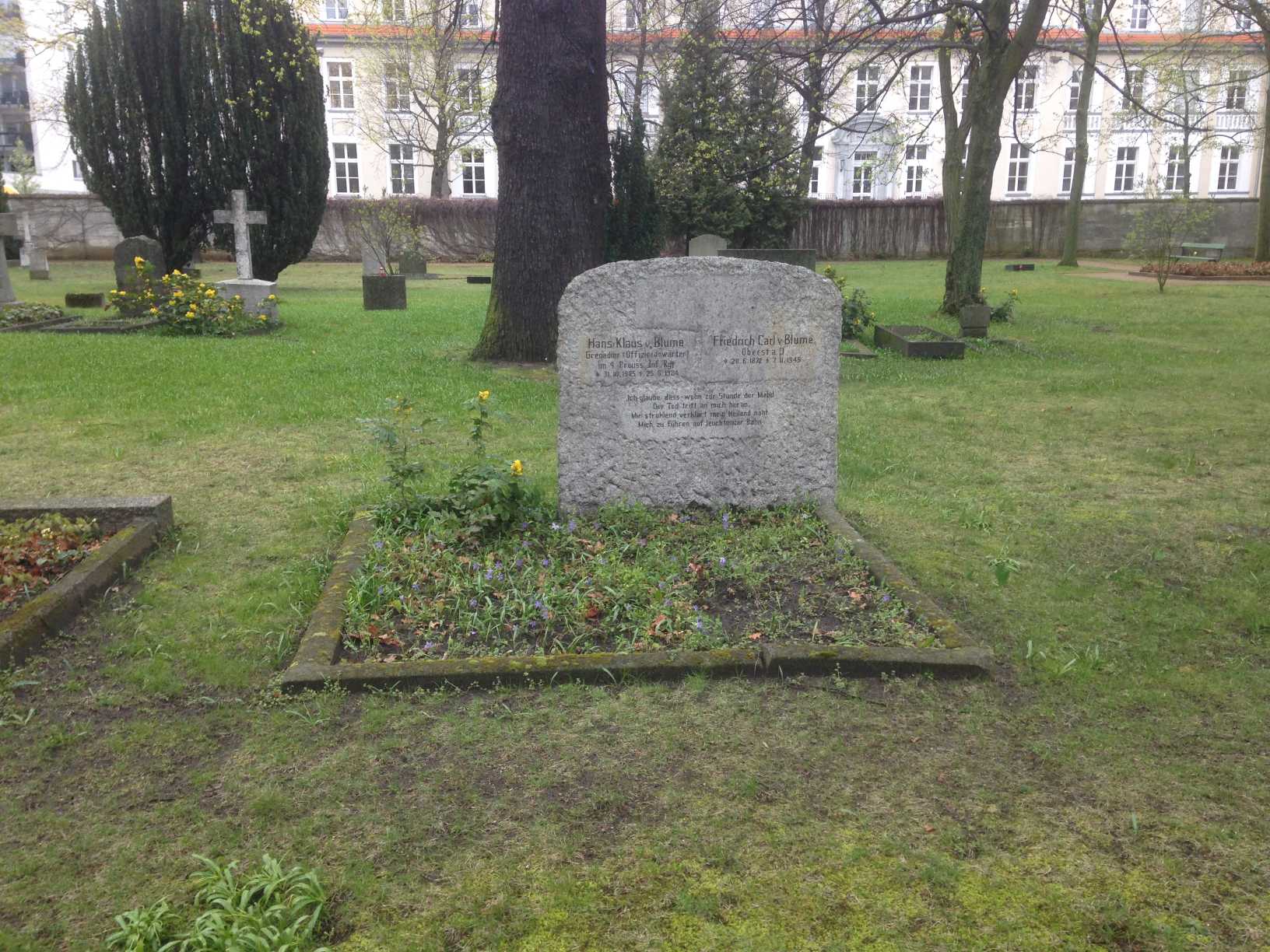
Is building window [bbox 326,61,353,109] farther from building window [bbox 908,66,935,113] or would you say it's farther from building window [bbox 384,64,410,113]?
building window [bbox 908,66,935,113]

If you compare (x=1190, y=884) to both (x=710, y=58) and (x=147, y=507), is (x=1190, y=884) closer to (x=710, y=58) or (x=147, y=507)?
(x=147, y=507)

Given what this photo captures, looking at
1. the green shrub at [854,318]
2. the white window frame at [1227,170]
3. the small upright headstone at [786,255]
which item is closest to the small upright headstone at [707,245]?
the small upright headstone at [786,255]

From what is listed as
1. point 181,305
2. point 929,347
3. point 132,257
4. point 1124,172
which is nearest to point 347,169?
point 132,257

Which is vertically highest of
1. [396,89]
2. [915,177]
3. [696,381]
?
[396,89]

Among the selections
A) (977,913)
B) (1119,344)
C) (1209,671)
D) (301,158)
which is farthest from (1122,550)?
(301,158)

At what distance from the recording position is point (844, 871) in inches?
104

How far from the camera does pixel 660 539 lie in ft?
16.6

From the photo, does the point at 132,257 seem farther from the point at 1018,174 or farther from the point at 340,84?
the point at 1018,174

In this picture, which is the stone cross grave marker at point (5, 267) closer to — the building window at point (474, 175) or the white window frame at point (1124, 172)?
the building window at point (474, 175)

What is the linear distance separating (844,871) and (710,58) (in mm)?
25884

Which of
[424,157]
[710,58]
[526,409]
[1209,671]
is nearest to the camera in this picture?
[1209,671]

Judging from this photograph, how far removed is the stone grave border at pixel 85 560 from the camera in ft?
12.8

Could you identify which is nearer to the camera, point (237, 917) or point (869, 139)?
point (237, 917)

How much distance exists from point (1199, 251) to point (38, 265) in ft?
107
